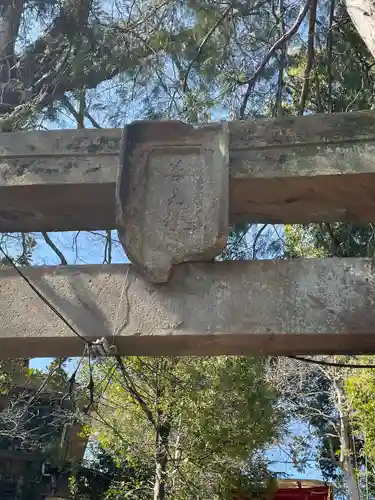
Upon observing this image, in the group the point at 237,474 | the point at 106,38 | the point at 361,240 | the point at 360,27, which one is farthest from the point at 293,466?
the point at 360,27

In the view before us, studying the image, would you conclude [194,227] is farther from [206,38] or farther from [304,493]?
[304,493]

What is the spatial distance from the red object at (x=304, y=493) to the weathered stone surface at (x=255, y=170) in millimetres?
7594

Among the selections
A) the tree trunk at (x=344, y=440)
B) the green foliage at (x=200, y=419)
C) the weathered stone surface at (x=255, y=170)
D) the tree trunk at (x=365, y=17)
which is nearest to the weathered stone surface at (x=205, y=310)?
the weathered stone surface at (x=255, y=170)

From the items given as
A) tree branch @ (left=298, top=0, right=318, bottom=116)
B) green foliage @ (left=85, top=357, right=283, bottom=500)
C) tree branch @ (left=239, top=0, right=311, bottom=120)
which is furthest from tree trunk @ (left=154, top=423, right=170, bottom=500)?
tree branch @ (left=298, top=0, right=318, bottom=116)

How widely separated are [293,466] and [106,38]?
9.98 metres

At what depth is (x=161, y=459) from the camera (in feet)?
21.5

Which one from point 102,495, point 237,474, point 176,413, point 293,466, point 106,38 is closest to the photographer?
point 106,38

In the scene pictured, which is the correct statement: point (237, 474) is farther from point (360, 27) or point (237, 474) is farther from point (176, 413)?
point (360, 27)

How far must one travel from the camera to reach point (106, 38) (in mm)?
4719

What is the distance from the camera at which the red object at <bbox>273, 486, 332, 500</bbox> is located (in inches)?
361

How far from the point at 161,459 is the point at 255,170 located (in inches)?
196

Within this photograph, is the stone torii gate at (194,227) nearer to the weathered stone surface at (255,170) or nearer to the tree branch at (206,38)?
the weathered stone surface at (255,170)

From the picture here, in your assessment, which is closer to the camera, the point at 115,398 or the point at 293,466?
the point at 115,398

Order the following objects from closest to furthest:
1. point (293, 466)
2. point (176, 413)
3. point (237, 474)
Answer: point (176, 413) < point (237, 474) < point (293, 466)
